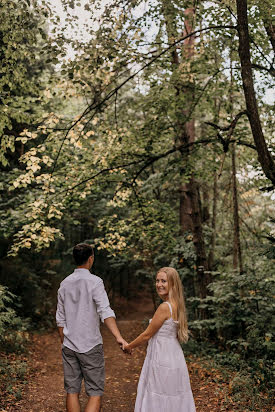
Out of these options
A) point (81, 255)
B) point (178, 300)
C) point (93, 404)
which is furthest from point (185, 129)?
point (93, 404)

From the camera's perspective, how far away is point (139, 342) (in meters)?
4.00

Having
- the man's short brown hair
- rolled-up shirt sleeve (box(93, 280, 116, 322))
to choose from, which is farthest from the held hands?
the man's short brown hair

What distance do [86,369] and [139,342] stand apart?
613 millimetres

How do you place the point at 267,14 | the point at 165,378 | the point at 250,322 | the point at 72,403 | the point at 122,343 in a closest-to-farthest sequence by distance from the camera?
the point at 165,378 < the point at 72,403 < the point at 122,343 < the point at 267,14 < the point at 250,322

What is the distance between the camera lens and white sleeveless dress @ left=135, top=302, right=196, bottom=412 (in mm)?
3809

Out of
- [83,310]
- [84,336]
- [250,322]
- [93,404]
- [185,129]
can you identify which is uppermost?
[185,129]

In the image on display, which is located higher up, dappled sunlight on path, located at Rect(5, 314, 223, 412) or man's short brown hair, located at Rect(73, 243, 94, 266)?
man's short brown hair, located at Rect(73, 243, 94, 266)

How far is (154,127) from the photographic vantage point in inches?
379

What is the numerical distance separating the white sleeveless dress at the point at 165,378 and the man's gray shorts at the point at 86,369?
46 cm

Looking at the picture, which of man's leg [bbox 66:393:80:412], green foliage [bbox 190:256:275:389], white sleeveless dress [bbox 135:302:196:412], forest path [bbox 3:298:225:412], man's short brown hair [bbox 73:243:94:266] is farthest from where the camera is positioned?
green foliage [bbox 190:256:275:389]

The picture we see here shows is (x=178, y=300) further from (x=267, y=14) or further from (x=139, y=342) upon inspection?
(x=267, y=14)

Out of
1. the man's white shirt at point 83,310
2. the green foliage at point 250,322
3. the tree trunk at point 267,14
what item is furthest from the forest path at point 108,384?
the tree trunk at point 267,14

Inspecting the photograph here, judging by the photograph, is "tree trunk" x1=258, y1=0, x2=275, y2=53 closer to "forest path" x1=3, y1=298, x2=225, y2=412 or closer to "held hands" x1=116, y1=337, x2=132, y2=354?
"held hands" x1=116, y1=337, x2=132, y2=354

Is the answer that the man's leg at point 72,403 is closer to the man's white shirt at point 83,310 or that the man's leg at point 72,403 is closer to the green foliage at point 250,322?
the man's white shirt at point 83,310
